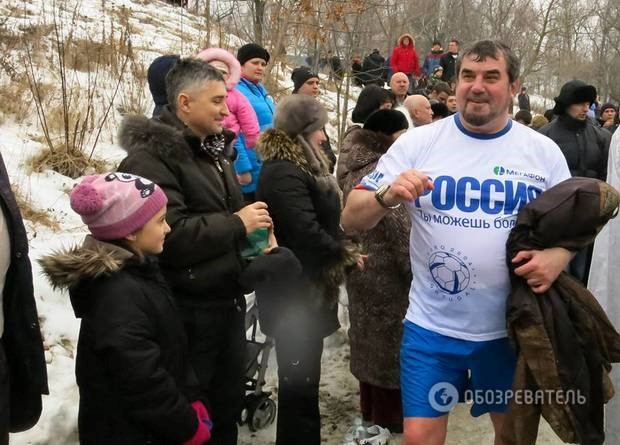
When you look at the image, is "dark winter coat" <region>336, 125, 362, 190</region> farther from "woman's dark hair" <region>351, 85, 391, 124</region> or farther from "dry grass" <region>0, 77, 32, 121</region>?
"dry grass" <region>0, 77, 32, 121</region>

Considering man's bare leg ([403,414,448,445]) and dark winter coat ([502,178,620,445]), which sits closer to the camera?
dark winter coat ([502,178,620,445])

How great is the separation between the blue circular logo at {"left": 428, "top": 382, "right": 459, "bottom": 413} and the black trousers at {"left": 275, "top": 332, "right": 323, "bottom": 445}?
2.68 feet

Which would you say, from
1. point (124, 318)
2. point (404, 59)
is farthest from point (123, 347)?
point (404, 59)

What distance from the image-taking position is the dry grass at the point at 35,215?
520 cm

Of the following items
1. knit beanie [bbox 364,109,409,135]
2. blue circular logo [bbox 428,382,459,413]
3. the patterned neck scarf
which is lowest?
blue circular logo [bbox 428,382,459,413]

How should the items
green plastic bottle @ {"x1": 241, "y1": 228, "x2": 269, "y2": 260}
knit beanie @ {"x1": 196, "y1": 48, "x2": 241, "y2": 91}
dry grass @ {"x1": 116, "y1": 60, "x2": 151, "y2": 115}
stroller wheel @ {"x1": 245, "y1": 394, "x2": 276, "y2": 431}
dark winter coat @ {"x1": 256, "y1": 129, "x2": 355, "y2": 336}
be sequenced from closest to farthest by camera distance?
green plastic bottle @ {"x1": 241, "y1": 228, "x2": 269, "y2": 260} → dark winter coat @ {"x1": 256, "y1": 129, "x2": 355, "y2": 336} → stroller wheel @ {"x1": 245, "y1": 394, "x2": 276, "y2": 431} → knit beanie @ {"x1": 196, "y1": 48, "x2": 241, "y2": 91} → dry grass @ {"x1": 116, "y1": 60, "x2": 151, "y2": 115}

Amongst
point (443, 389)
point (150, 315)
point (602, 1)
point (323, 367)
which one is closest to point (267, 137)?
point (150, 315)

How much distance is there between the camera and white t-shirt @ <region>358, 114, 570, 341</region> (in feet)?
8.59

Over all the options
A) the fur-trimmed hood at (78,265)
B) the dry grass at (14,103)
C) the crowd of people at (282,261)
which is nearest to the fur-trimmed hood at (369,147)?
the crowd of people at (282,261)

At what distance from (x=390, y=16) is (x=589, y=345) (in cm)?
1076

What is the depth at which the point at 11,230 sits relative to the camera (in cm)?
225

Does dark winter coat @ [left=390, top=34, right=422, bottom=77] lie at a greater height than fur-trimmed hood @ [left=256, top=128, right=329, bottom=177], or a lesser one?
greater

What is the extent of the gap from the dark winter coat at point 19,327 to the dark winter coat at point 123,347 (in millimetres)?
138

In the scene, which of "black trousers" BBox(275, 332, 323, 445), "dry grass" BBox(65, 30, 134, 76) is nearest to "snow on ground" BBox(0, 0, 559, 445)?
"black trousers" BBox(275, 332, 323, 445)
